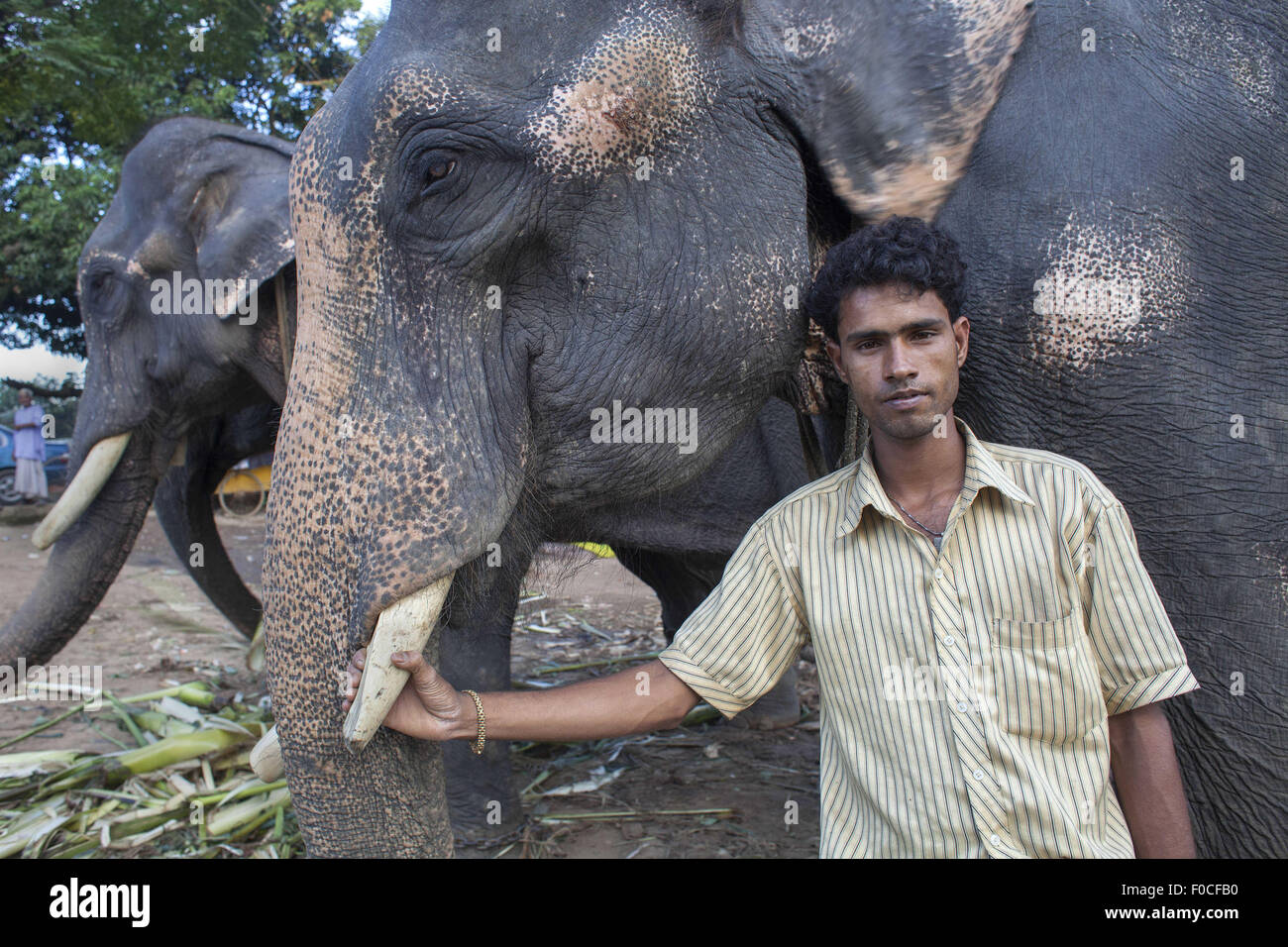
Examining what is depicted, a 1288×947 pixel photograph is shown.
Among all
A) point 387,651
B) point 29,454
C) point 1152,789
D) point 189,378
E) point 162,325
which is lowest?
point 1152,789

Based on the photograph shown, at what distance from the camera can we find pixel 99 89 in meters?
8.53

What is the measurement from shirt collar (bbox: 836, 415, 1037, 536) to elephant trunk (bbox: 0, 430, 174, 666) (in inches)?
122

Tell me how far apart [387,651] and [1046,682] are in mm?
902

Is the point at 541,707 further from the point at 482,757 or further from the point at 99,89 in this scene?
the point at 99,89

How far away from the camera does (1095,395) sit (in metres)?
1.66

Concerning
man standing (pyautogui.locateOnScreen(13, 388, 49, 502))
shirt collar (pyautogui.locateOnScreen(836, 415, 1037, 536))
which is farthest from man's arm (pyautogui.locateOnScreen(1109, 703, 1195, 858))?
man standing (pyautogui.locateOnScreen(13, 388, 49, 502))

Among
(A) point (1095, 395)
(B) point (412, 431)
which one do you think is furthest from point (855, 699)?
(B) point (412, 431)

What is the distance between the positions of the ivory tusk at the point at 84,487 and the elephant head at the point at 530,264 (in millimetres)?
2595

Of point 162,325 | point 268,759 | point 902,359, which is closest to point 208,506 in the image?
point 162,325

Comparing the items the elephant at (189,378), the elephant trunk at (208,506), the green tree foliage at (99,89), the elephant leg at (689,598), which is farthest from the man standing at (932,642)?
the green tree foliage at (99,89)

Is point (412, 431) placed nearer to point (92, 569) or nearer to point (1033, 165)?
point (1033, 165)

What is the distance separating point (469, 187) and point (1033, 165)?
0.89 m

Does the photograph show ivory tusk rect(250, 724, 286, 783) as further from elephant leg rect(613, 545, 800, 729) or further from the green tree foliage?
the green tree foliage

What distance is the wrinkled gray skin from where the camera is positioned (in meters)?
1.61
